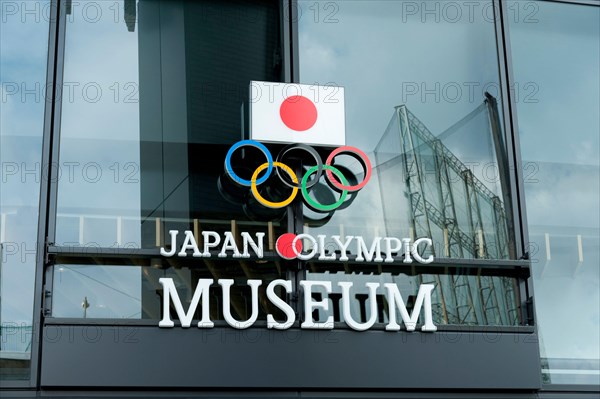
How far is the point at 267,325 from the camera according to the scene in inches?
371

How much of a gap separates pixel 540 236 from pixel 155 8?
4.52 m

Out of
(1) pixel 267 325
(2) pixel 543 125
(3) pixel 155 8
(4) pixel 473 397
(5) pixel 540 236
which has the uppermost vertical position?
(3) pixel 155 8

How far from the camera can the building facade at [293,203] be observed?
9344 millimetres

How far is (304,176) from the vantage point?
998 centimetres

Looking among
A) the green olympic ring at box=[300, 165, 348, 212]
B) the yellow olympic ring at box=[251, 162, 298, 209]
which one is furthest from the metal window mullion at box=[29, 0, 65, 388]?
the green olympic ring at box=[300, 165, 348, 212]

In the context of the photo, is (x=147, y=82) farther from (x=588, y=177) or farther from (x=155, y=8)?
(x=588, y=177)

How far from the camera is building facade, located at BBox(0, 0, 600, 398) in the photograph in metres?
9.34

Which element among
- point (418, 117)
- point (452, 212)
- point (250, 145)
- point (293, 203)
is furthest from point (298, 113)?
point (452, 212)

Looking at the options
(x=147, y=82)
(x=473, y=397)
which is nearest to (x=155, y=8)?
(x=147, y=82)

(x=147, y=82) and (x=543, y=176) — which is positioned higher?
(x=147, y=82)

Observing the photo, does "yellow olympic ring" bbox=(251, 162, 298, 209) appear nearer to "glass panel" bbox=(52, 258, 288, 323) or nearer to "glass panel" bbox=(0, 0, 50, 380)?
"glass panel" bbox=(52, 258, 288, 323)

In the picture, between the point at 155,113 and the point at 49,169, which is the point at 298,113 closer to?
the point at 155,113

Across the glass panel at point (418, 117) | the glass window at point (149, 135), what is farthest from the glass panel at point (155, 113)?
the glass panel at point (418, 117)

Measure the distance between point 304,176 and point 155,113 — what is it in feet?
5.10
